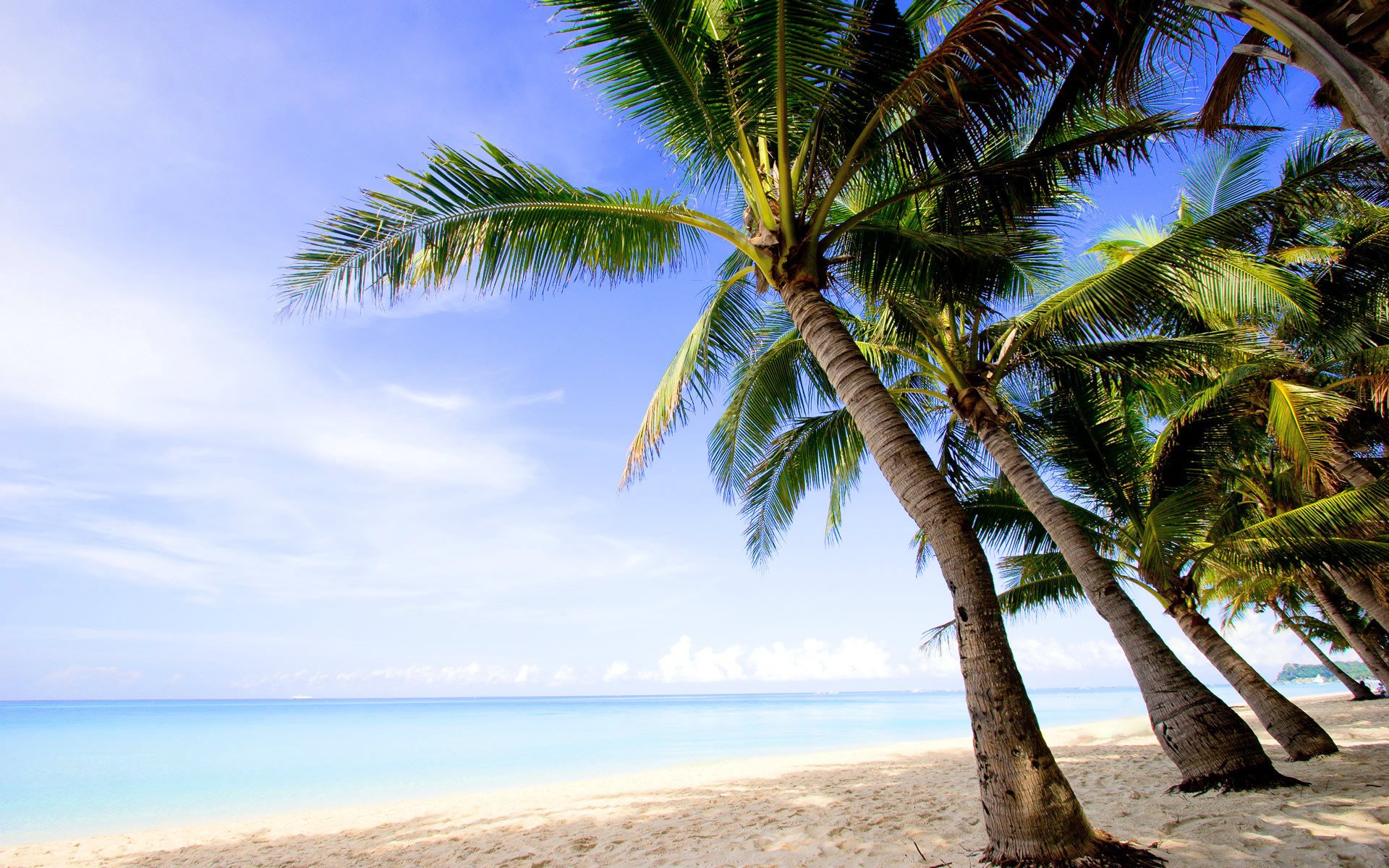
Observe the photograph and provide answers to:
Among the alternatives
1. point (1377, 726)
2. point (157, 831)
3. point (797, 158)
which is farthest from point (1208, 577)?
point (157, 831)

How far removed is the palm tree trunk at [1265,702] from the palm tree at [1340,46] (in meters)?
5.37

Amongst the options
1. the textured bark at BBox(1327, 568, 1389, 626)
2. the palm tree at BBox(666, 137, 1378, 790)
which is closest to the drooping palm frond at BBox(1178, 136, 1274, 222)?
the palm tree at BBox(666, 137, 1378, 790)

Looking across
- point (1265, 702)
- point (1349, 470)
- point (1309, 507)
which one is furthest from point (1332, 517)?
point (1349, 470)

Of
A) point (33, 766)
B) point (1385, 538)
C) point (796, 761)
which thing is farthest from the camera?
point (33, 766)

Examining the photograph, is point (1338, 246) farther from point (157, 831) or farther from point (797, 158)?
point (157, 831)

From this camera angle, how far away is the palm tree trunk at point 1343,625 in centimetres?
1096

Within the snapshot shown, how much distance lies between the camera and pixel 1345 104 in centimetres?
225

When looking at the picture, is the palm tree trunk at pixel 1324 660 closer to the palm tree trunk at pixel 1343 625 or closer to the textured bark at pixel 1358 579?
the palm tree trunk at pixel 1343 625

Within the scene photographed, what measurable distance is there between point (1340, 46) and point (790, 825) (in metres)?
5.61

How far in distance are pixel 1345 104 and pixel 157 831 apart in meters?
11.6

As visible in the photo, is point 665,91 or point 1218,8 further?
point 665,91

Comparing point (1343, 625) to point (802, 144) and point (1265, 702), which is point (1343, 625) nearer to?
point (1265, 702)

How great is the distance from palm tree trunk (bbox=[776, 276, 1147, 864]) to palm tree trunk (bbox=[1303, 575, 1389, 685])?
9.11m

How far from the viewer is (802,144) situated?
5.00 meters
